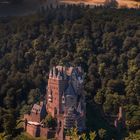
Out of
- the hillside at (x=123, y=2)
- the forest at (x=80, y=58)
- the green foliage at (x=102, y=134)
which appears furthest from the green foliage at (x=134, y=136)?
the hillside at (x=123, y=2)

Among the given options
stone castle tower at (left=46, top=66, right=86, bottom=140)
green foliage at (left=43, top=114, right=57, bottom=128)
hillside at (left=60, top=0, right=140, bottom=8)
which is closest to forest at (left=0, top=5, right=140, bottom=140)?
hillside at (left=60, top=0, right=140, bottom=8)

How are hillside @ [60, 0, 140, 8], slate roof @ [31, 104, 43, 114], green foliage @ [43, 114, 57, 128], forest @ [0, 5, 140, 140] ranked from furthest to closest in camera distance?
hillside @ [60, 0, 140, 8], forest @ [0, 5, 140, 140], slate roof @ [31, 104, 43, 114], green foliage @ [43, 114, 57, 128]

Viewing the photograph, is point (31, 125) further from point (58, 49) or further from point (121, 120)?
point (58, 49)

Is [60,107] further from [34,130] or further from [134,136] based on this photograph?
[134,136]

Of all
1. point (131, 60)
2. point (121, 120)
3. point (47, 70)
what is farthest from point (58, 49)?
point (121, 120)

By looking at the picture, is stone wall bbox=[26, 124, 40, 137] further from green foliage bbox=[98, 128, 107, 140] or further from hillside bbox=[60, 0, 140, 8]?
hillside bbox=[60, 0, 140, 8]
